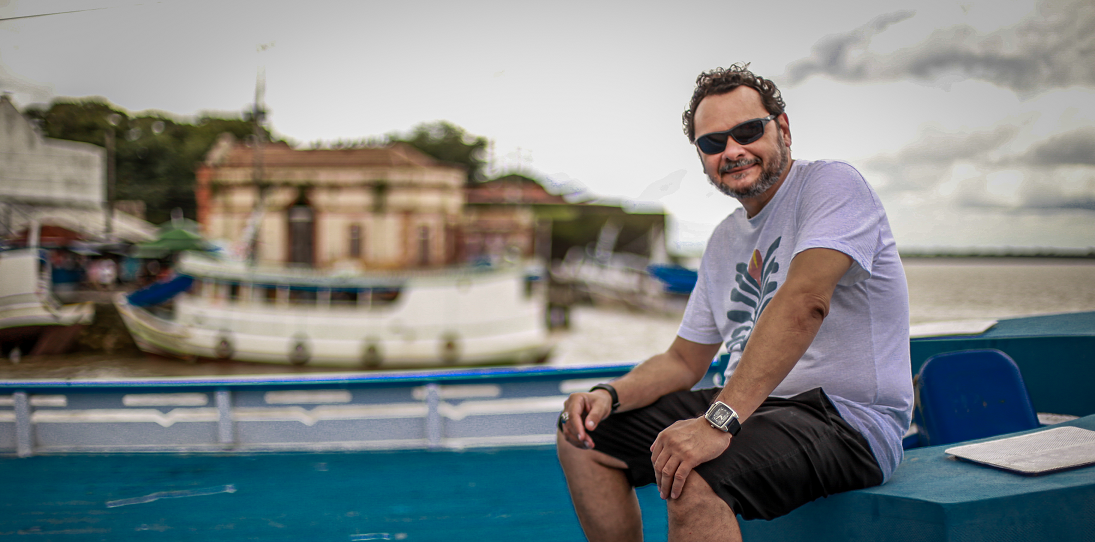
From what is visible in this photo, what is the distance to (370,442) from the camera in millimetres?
2637

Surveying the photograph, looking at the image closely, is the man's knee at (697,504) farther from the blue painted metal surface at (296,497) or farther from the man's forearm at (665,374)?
the blue painted metal surface at (296,497)

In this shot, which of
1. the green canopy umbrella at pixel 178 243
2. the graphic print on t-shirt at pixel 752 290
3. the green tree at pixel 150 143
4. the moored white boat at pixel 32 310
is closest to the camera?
the graphic print on t-shirt at pixel 752 290

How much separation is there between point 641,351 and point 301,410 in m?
20.7

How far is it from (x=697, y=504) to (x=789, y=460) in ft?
0.49

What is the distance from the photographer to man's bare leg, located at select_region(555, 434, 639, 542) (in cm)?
104

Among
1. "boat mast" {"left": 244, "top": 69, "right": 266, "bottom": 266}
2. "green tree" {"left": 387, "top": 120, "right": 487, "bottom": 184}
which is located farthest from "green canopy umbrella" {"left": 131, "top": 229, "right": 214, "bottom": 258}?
"green tree" {"left": 387, "top": 120, "right": 487, "bottom": 184}

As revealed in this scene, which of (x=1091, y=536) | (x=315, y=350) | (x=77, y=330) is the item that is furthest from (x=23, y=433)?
(x=77, y=330)

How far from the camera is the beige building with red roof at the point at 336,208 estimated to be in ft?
79.0

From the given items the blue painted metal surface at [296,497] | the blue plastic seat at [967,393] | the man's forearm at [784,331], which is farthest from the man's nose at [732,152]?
the blue painted metal surface at [296,497]

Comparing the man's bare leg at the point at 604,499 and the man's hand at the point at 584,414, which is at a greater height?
the man's hand at the point at 584,414

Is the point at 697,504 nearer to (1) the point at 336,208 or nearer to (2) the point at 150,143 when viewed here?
(1) the point at 336,208

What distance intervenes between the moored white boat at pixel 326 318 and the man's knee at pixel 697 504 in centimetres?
1511

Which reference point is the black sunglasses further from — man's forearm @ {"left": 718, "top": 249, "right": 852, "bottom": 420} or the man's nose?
man's forearm @ {"left": 718, "top": 249, "right": 852, "bottom": 420}

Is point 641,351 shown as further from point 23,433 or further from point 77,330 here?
point 23,433
